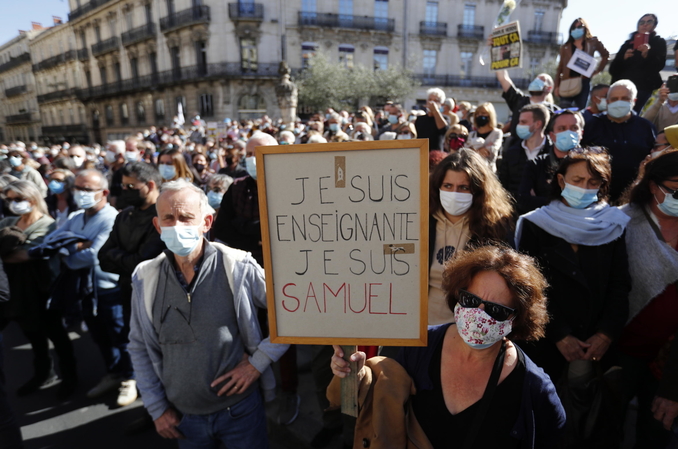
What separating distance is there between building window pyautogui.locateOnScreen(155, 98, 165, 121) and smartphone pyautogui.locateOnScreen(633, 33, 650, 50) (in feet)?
105

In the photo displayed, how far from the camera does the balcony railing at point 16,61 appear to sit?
4897 cm

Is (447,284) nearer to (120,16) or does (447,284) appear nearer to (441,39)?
(441,39)

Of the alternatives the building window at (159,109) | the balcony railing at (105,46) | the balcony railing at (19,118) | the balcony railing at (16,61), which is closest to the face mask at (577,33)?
the building window at (159,109)

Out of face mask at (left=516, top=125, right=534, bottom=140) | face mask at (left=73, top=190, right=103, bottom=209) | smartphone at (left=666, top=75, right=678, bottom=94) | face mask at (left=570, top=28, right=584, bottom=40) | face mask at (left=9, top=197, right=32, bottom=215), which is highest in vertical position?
face mask at (left=570, top=28, right=584, bottom=40)

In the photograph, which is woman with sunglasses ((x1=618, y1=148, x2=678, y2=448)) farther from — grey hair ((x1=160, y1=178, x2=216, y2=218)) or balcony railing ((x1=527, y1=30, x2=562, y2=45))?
balcony railing ((x1=527, y1=30, x2=562, y2=45))

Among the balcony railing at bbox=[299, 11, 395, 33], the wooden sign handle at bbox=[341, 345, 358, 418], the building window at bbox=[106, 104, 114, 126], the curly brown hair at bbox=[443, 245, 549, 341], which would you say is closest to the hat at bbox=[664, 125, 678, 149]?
the curly brown hair at bbox=[443, 245, 549, 341]

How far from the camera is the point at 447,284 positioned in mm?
1688

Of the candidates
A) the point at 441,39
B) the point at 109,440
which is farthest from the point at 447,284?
the point at 441,39

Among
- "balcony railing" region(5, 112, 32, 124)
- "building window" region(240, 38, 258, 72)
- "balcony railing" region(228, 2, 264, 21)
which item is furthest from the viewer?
"balcony railing" region(5, 112, 32, 124)

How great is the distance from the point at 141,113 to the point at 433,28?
978 inches

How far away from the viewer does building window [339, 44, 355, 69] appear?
99.9ft

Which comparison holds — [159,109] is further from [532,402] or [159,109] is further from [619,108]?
[532,402]

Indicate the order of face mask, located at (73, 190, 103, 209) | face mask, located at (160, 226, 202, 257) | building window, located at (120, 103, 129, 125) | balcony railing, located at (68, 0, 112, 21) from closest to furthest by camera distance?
face mask, located at (160, 226, 202, 257)
face mask, located at (73, 190, 103, 209)
building window, located at (120, 103, 129, 125)
balcony railing, located at (68, 0, 112, 21)

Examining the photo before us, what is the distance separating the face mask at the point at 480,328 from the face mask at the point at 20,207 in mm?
3897
